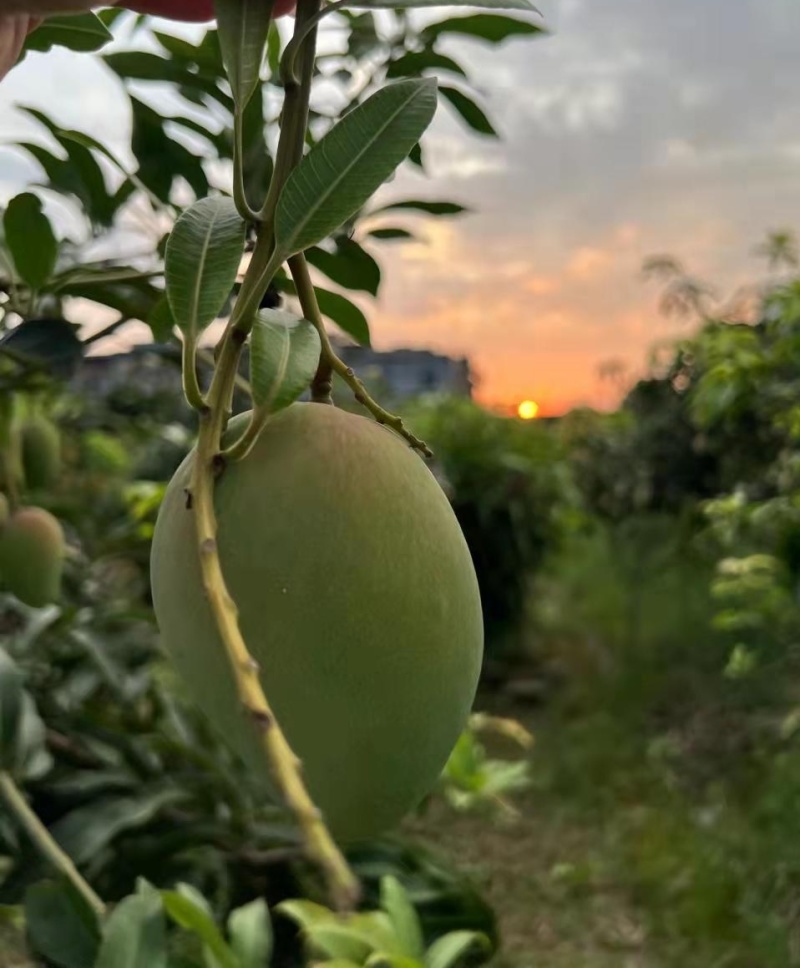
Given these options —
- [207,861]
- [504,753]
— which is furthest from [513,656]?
[207,861]

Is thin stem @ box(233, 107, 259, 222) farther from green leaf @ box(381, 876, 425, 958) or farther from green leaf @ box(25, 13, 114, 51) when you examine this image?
green leaf @ box(381, 876, 425, 958)

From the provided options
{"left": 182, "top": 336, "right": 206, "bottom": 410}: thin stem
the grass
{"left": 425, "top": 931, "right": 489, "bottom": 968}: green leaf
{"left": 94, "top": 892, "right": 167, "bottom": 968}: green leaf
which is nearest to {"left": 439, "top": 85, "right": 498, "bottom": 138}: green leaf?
{"left": 182, "top": 336, "right": 206, "bottom": 410}: thin stem

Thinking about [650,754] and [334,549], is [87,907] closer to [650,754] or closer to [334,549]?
[334,549]

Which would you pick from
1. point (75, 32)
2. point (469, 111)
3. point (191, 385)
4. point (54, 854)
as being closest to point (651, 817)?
point (54, 854)

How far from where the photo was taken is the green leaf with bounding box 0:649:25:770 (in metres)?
0.74

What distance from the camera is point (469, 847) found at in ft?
7.78

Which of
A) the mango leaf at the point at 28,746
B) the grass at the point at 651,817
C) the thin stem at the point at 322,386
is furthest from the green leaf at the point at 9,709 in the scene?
the grass at the point at 651,817

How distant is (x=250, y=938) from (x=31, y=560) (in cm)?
33

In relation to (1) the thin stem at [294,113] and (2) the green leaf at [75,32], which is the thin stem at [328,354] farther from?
(2) the green leaf at [75,32]

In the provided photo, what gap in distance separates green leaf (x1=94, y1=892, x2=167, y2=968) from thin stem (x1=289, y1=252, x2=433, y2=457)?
1.05ft

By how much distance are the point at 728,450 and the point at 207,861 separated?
7.84ft

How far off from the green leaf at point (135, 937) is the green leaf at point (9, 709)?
22cm

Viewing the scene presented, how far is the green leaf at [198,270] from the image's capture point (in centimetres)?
31

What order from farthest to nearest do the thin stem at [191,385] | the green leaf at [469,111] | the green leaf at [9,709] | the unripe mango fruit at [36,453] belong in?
1. the unripe mango fruit at [36,453]
2. the green leaf at [9,709]
3. the green leaf at [469,111]
4. the thin stem at [191,385]
